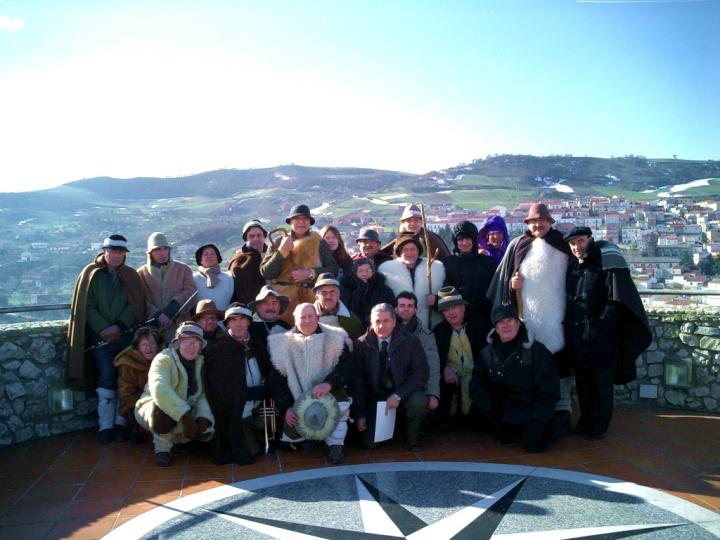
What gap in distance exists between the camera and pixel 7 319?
624cm

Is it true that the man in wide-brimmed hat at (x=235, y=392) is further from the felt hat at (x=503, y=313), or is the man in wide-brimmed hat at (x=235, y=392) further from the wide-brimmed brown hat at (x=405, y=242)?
the felt hat at (x=503, y=313)

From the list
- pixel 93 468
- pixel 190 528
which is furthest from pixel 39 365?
pixel 190 528

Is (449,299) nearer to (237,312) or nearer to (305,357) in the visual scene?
(305,357)

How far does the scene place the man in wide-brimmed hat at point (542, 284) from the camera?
538 centimetres

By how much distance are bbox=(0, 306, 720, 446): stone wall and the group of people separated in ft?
1.08

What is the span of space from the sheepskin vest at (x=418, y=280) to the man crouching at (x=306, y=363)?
39.8 inches

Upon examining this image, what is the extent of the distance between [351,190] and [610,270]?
15.8 m

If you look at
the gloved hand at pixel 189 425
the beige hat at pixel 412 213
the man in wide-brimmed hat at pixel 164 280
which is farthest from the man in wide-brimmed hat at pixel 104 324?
the beige hat at pixel 412 213

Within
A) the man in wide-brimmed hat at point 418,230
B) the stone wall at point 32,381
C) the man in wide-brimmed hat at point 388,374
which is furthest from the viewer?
the man in wide-brimmed hat at point 418,230

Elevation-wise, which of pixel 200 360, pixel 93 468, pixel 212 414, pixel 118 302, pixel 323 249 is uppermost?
pixel 323 249

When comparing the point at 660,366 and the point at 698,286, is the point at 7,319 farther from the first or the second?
the point at 698,286

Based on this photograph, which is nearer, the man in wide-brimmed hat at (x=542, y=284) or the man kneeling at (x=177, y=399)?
the man kneeling at (x=177, y=399)

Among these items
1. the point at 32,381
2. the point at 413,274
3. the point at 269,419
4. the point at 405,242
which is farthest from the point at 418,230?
the point at 32,381

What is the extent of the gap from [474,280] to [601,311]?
1203mm
